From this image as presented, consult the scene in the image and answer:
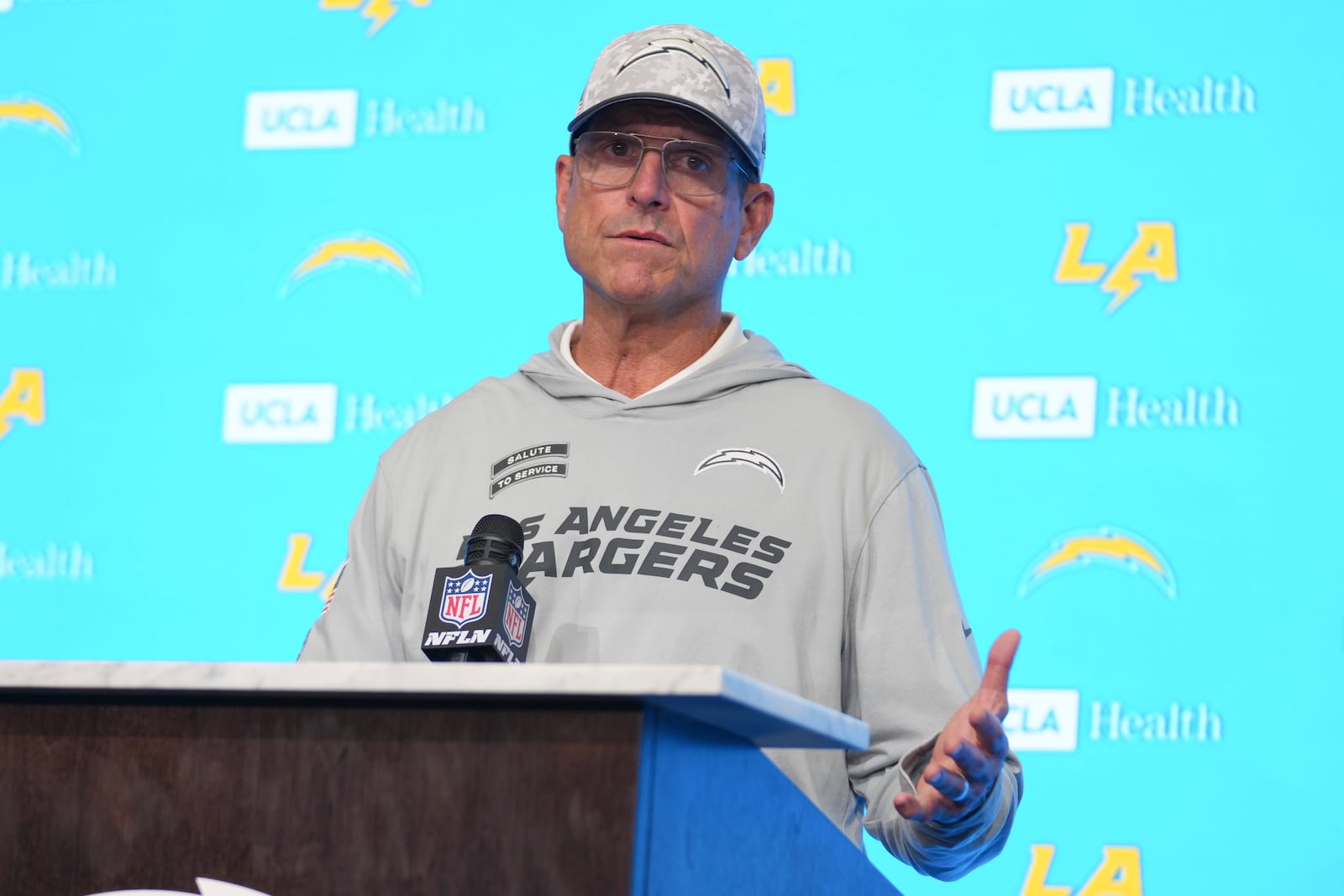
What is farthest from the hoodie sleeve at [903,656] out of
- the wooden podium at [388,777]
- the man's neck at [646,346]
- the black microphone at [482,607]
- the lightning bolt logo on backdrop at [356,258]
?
the lightning bolt logo on backdrop at [356,258]

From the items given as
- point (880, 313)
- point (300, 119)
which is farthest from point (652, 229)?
point (300, 119)

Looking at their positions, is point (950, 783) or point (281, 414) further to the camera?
point (281, 414)

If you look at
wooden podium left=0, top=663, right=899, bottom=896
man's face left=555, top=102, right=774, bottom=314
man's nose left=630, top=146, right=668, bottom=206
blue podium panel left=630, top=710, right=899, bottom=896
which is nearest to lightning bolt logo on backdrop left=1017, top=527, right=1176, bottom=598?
man's face left=555, top=102, right=774, bottom=314

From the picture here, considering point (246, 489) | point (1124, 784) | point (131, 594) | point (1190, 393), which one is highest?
point (1190, 393)

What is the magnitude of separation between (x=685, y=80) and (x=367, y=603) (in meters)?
0.73

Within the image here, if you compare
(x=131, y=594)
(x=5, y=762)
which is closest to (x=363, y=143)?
(x=131, y=594)

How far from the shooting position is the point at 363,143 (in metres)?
3.29

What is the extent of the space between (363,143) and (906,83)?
1.16 meters

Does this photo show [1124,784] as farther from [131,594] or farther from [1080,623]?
[131,594]

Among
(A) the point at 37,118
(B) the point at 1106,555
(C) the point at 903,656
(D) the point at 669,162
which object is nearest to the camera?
(C) the point at 903,656

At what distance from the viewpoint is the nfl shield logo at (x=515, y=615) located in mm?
1300

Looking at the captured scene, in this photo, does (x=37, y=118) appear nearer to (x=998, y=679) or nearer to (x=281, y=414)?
(x=281, y=414)

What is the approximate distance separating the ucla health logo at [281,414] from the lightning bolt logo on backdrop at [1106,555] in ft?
4.77

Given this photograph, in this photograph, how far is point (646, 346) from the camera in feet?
6.35
